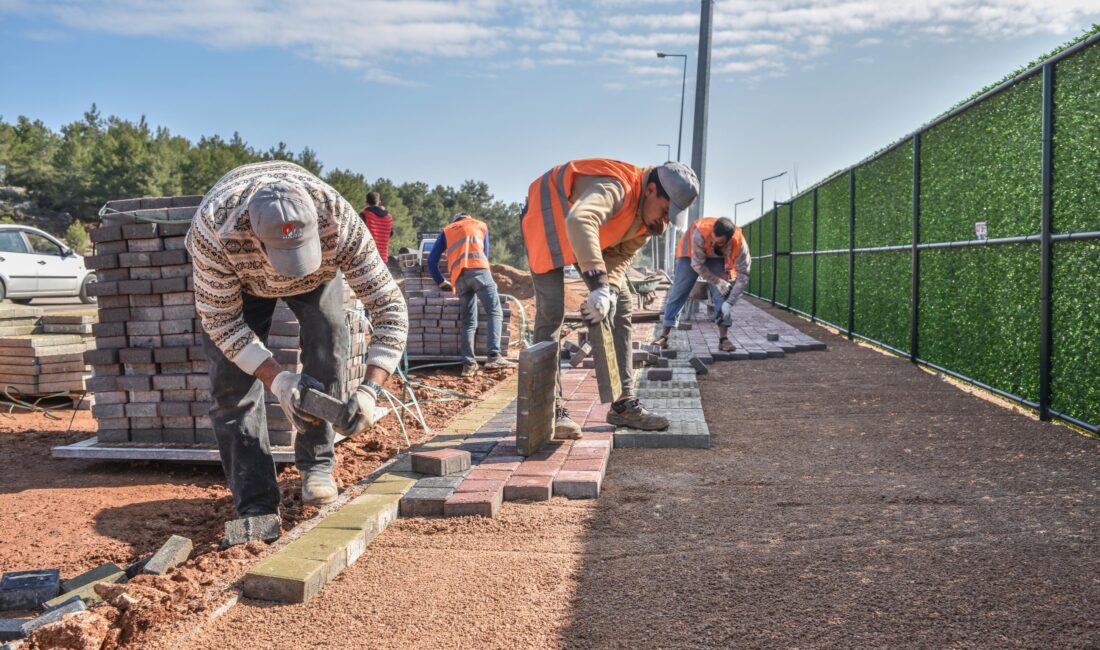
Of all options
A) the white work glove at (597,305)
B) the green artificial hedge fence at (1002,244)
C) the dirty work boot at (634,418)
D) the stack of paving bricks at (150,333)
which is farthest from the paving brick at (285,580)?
the green artificial hedge fence at (1002,244)

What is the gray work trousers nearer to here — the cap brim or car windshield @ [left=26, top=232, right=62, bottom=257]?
the cap brim

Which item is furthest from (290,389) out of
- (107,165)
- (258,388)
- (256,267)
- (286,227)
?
(107,165)

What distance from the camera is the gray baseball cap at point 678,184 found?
4.41 metres

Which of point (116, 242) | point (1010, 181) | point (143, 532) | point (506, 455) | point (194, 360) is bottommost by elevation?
point (143, 532)

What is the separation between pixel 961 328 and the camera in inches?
269

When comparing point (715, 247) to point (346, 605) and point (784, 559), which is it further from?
point (346, 605)

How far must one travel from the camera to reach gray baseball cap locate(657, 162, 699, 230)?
14.5ft

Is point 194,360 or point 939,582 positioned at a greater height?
point 194,360

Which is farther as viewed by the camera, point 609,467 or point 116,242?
point 116,242

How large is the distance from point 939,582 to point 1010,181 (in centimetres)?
438

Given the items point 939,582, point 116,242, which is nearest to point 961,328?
point 939,582

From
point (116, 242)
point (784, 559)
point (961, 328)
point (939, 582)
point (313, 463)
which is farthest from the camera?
point (961, 328)

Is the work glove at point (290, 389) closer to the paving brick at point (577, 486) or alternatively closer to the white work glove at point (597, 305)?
the paving brick at point (577, 486)

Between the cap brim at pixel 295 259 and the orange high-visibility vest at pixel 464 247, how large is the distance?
214 inches
